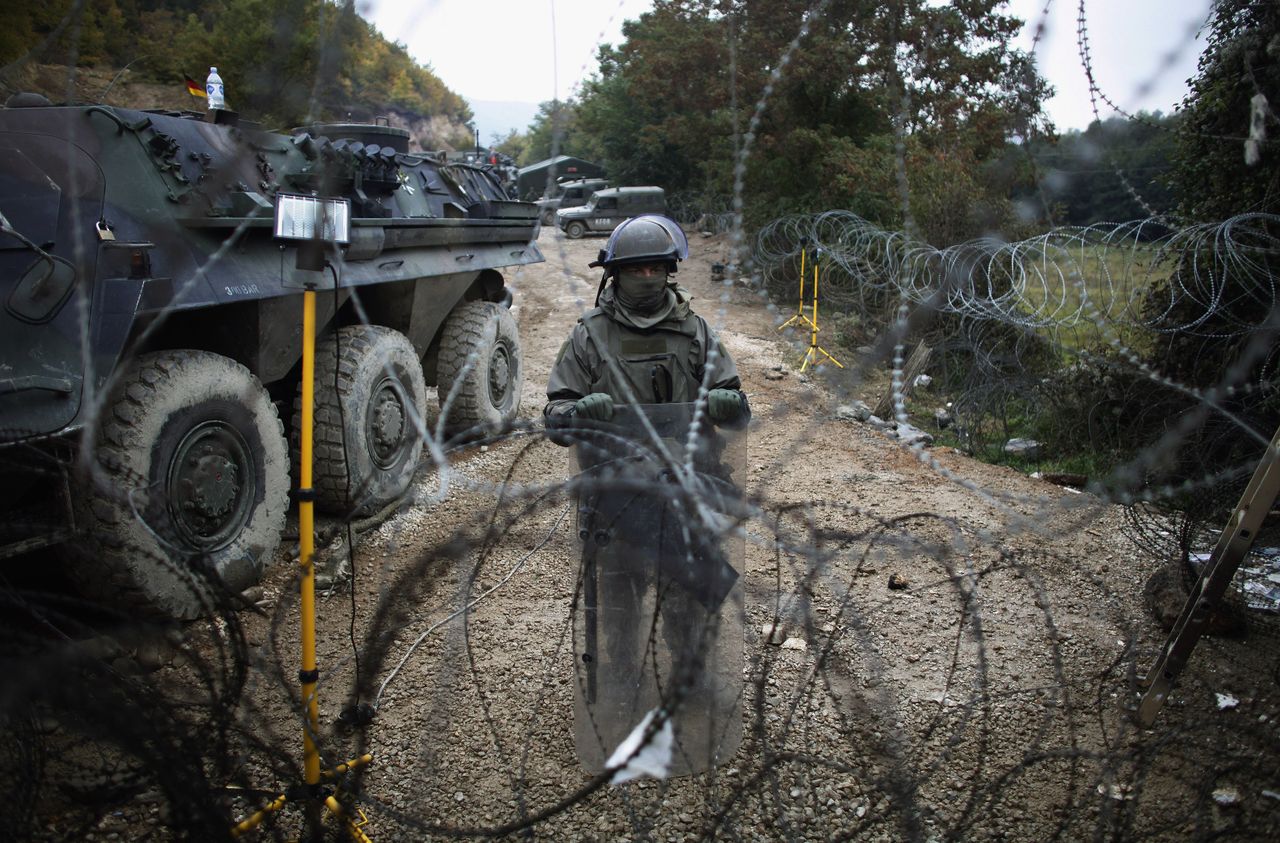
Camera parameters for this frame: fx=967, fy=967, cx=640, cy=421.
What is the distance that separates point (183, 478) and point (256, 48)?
2691mm

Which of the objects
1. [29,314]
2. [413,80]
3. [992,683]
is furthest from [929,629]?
[413,80]

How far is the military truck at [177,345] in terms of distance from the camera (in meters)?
3.69

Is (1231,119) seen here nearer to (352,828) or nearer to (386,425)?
(386,425)

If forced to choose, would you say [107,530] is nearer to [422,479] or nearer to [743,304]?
[422,479]

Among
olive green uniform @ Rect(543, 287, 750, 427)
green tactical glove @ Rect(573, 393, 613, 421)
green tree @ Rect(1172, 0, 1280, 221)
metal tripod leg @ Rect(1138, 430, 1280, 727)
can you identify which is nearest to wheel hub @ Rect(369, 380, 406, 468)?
olive green uniform @ Rect(543, 287, 750, 427)

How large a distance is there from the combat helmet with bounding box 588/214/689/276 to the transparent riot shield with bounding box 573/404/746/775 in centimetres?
57

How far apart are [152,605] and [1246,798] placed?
12.9 feet

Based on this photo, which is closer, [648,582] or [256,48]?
[648,582]

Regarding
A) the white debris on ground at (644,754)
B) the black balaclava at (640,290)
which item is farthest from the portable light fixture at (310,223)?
the white debris on ground at (644,754)

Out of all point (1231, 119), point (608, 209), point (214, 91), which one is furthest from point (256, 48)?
point (608, 209)

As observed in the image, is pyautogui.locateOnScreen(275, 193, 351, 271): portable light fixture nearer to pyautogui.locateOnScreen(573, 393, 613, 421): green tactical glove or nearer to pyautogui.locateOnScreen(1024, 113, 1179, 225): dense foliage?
pyautogui.locateOnScreen(573, 393, 613, 421): green tactical glove

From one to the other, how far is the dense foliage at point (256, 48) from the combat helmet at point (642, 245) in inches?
37.1

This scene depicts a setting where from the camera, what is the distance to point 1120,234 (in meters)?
5.59

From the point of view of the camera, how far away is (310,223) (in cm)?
290
